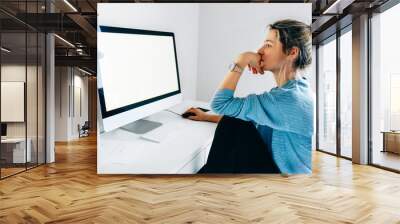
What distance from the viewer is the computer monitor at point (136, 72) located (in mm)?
5543

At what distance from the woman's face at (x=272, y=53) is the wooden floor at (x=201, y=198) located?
5.71ft

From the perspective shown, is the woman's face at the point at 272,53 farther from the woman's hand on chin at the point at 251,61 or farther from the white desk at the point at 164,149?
the white desk at the point at 164,149

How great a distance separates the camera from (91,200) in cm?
437

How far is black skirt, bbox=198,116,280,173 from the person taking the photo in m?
5.60

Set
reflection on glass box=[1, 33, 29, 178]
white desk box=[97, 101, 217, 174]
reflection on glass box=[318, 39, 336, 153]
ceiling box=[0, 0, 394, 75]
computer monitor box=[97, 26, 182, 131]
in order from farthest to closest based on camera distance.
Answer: reflection on glass box=[318, 39, 336, 153] < ceiling box=[0, 0, 394, 75] < reflection on glass box=[1, 33, 29, 178] < white desk box=[97, 101, 217, 174] < computer monitor box=[97, 26, 182, 131]

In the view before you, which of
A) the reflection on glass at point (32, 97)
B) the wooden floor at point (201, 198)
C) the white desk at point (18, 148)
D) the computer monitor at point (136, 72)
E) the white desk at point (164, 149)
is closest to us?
the wooden floor at point (201, 198)

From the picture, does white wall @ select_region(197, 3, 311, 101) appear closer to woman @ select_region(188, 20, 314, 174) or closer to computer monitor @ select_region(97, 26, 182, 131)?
woman @ select_region(188, 20, 314, 174)

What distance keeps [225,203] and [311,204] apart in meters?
0.96

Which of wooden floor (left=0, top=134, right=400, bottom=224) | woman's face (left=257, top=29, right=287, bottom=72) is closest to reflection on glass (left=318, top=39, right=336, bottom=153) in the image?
wooden floor (left=0, top=134, right=400, bottom=224)

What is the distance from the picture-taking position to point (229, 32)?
5.78 m

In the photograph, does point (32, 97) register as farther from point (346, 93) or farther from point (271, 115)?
point (346, 93)

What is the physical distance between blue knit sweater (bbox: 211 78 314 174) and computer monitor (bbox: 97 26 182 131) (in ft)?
2.67

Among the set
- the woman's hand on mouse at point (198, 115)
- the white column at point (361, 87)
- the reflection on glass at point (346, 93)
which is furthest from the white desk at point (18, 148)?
the reflection on glass at point (346, 93)

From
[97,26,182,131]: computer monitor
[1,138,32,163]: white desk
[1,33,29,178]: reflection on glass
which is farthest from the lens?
[1,138,32,163]: white desk
